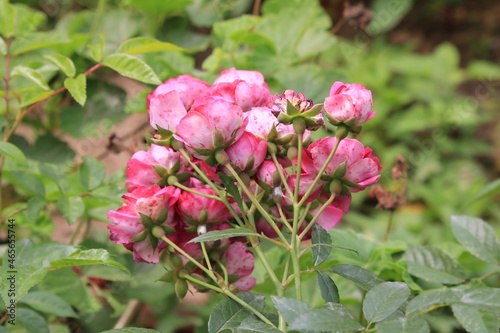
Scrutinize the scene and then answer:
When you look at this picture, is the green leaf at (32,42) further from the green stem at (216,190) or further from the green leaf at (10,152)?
the green stem at (216,190)

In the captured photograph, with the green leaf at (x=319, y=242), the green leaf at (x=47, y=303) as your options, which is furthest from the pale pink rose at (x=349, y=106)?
the green leaf at (x=47, y=303)

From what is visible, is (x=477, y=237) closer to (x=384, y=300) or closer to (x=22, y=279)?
(x=384, y=300)

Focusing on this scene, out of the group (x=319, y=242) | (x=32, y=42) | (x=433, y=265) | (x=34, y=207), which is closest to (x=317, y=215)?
(x=319, y=242)

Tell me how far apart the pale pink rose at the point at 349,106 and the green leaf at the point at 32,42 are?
19.1 inches

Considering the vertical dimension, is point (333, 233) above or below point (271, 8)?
below

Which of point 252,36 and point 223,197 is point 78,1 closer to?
point 252,36

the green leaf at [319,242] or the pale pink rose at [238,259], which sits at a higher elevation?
the green leaf at [319,242]

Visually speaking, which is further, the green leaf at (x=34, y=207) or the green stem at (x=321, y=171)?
the green leaf at (x=34, y=207)

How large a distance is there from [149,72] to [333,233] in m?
0.35

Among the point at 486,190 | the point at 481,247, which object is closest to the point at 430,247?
the point at 481,247

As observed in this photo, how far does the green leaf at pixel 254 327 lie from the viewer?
0.50 meters

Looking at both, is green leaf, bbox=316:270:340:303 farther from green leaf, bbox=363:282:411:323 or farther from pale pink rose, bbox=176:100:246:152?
pale pink rose, bbox=176:100:246:152

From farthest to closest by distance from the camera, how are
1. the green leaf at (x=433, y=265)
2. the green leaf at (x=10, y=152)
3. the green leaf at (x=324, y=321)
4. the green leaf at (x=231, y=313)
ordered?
the green leaf at (x=433, y=265), the green leaf at (x=10, y=152), the green leaf at (x=231, y=313), the green leaf at (x=324, y=321)

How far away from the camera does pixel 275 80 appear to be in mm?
1083
